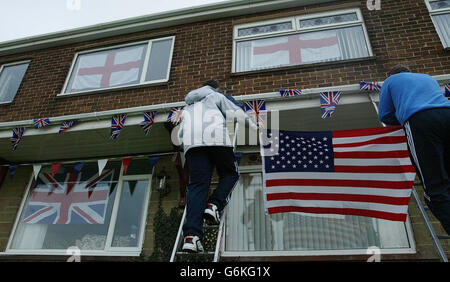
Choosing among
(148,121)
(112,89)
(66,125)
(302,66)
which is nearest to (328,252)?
(302,66)

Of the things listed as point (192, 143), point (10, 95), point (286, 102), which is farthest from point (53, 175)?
point (286, 102)

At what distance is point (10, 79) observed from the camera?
23.9ft

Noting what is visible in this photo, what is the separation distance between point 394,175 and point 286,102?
1751 millimetres

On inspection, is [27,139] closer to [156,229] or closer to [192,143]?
[156,229]

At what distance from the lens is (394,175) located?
9.59 feet

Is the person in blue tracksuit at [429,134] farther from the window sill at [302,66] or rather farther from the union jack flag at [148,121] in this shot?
the union jack flag at [148,121]

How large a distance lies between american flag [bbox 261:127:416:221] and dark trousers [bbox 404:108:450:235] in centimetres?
52

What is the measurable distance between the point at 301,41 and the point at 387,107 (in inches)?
128

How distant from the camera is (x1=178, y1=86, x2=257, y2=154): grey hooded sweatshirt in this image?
2912 mm

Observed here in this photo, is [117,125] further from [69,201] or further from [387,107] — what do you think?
[387,107]

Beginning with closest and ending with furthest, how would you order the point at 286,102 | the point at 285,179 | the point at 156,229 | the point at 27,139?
1. the point at 285,179
2. the point at 286,102
3. the point at 156,229
4. the point at 27,139

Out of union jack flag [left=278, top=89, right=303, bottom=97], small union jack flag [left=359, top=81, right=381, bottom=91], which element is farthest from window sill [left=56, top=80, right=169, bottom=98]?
small union jack flag [left=359, top=81, right=381, bottom=91]

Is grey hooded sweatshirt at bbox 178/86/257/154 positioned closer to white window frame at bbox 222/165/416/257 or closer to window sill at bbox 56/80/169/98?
white window frame at bbox 222/165/416/257
